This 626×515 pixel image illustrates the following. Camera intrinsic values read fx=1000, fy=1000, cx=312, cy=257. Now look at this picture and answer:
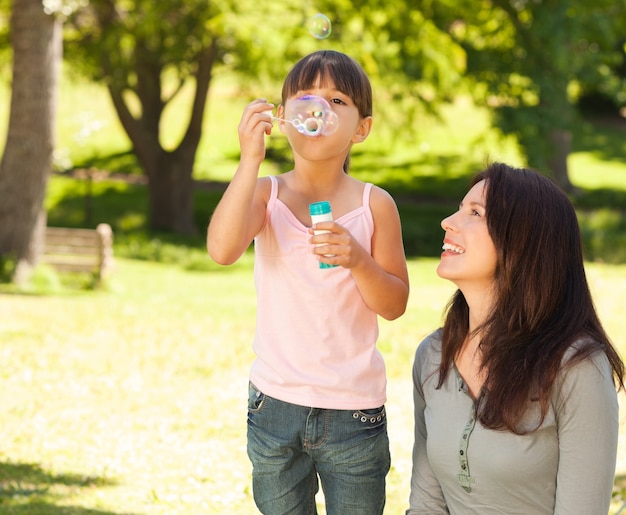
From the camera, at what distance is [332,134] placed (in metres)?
2.72

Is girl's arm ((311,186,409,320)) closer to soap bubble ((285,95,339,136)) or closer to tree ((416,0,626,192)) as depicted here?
soap bubble ((285,95,339,136))

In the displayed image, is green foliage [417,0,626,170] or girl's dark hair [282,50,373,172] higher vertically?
green foliage [417,0,626,170]

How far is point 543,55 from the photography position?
19781 millimetres

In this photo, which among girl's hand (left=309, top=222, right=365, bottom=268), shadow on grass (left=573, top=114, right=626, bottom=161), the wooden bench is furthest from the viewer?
shadow on grass (left=573, top=114, right=626, bottom=161)

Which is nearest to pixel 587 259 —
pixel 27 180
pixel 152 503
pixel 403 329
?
pixel 403 329

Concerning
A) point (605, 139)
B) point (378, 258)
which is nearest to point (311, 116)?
point (378, 258)

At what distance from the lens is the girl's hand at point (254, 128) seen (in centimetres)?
265

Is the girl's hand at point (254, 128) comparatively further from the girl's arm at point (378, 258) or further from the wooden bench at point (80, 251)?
the wooden bench at point (80, 251)

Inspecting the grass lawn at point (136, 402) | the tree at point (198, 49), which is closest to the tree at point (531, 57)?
the tree at point (198, 49)

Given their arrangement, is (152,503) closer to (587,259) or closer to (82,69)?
(587,259)

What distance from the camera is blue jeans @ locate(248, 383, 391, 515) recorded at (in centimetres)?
273

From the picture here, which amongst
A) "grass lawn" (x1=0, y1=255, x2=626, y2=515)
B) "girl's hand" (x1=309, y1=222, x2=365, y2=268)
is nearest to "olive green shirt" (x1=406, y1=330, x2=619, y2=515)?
"girl's hand" (x1=309, y1=222, x2=365, y2=268)

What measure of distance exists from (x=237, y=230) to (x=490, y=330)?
2.38 feet

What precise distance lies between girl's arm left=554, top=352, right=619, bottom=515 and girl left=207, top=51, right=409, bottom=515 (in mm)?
583
